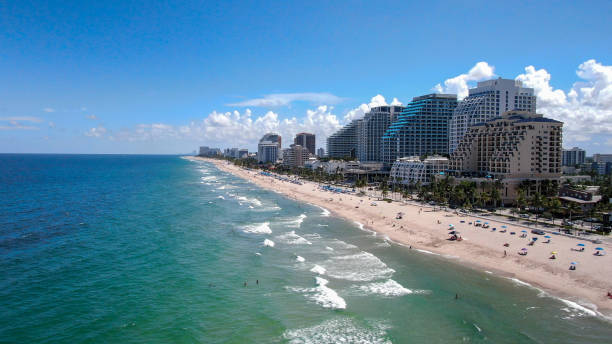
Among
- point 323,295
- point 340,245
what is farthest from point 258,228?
point 323,295

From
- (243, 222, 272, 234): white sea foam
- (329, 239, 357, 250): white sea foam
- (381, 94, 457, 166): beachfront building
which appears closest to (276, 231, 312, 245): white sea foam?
(329, 239, 357, 250): white sea foam

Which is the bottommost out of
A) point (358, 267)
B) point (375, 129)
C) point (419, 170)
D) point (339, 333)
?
point (339, 333)

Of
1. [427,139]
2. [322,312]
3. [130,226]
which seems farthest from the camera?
[427,139]

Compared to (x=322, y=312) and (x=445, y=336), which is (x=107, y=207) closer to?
(x=322, y=312)

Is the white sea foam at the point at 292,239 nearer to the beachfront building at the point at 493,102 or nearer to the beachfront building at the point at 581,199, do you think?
the beachfront building at the point at 581,199

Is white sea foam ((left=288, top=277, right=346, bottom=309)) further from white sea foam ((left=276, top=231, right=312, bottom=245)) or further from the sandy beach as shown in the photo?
the sandy beach

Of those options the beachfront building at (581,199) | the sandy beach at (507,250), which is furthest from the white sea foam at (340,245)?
the beachfront building at (581,199)

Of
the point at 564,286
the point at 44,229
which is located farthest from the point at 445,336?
the point at 44,229

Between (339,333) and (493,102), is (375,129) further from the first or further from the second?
(339,333)
